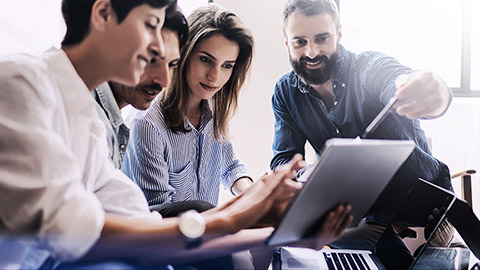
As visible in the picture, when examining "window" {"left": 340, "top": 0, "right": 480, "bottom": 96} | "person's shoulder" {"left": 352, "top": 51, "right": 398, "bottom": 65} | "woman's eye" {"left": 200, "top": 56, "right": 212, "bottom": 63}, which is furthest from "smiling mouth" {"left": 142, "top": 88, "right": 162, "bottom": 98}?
"window" {"left": 340, "top": 0, "right": 480, "bottom": 96}

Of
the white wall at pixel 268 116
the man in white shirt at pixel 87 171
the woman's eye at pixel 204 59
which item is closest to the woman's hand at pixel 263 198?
the man in white shirt at pixel 87 171

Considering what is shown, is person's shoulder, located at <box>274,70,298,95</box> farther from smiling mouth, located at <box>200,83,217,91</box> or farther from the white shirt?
the white shirt

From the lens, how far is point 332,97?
136 centimetres

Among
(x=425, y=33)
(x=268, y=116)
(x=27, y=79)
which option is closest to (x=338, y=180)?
(x=27, y=79)

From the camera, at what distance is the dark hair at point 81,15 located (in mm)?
625

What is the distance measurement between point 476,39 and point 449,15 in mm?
197

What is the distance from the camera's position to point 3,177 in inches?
18.9

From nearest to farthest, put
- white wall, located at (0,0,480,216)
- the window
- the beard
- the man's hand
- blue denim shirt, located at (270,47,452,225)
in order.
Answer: the man's hand, blue denim shirt, located at (270,47,452,225), the beard, white wall, located at (0,0,480,216), the window

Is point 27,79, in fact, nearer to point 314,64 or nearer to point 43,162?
point 43,162

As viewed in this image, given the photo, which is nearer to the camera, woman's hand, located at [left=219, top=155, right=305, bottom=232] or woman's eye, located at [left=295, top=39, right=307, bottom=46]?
woman's hand, located at [left=219, top=155, right=305, bottom=232]

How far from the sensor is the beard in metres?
1.34

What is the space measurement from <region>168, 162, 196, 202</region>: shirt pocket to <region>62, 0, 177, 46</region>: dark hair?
1.77 ft

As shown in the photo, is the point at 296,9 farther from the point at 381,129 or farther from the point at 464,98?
the point at 464,98

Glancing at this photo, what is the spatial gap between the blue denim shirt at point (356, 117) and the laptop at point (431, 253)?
0.87 feet
